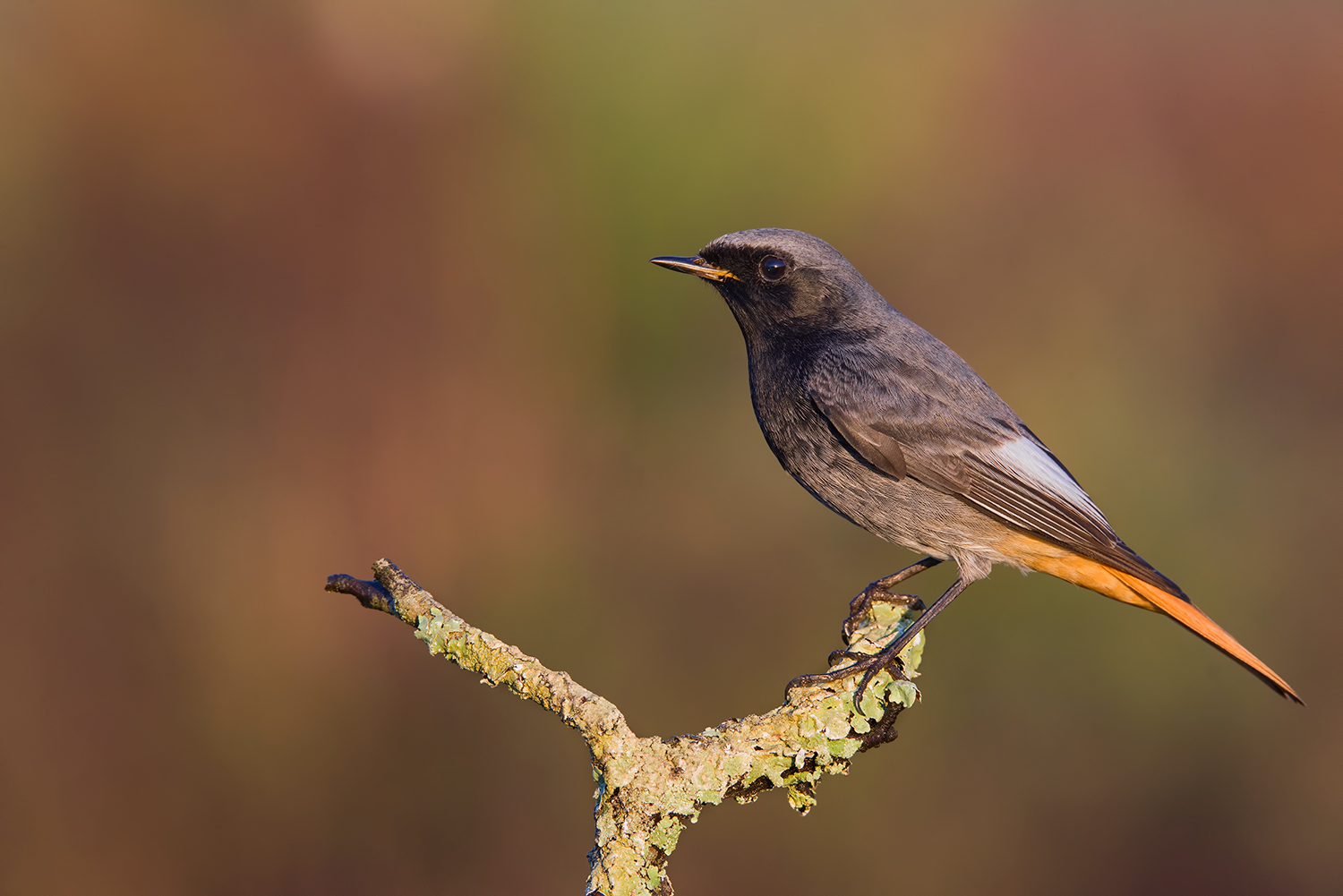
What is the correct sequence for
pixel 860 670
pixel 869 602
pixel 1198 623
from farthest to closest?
pixel 869 602
pixel 1198 623
pixel 860 670

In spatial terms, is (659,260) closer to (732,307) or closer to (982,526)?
(732,307)

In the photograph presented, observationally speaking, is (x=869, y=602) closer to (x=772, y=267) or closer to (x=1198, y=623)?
(x=1198, y=623)

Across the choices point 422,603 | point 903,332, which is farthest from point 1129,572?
point 422,603

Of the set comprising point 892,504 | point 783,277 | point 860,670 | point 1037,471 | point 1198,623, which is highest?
point 783,277

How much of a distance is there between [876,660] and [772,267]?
4.54 ft

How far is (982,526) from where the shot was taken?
321 centimetres

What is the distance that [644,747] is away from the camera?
2197 millimetres

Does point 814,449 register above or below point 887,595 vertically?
above

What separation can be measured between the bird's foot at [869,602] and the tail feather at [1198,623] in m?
0.70

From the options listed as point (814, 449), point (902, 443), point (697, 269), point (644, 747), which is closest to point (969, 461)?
point (902, 443)

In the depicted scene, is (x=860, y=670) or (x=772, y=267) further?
(x=772, y=267)

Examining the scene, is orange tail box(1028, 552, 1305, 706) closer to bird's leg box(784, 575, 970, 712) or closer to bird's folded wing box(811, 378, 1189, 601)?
bird's folded wing box(811, 378, 1189, 601)

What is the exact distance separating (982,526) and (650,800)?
160 cm

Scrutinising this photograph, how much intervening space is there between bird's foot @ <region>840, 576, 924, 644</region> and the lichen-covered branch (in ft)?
2.34
